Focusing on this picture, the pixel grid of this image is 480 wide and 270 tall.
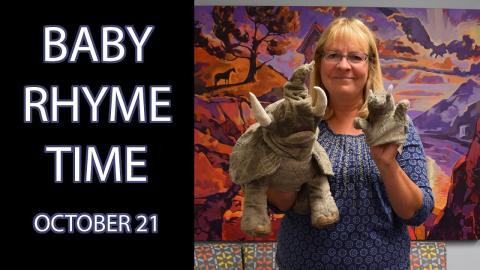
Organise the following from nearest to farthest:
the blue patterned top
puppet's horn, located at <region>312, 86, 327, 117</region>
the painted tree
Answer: puppet's horn, located at <region>312, 86, 327, 117</region>
the blue patterned top
the painted tree

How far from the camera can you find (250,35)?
3117 mm

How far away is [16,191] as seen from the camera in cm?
88

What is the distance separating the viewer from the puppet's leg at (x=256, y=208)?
139 cm

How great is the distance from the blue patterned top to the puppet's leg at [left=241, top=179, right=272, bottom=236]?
3.0 inches

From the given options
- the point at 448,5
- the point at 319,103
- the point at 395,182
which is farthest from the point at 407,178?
the point at 448,5

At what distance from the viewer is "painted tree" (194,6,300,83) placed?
3.11 m

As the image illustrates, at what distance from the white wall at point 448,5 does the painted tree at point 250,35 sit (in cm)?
4

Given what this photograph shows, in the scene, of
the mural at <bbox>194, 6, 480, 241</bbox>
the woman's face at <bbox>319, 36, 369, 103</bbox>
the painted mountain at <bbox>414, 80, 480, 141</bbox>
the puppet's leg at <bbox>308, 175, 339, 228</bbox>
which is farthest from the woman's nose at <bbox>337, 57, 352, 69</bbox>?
the painted mountain at <bbox>414, 80, 480, 141</bbox>

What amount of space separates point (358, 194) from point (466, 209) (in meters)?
1.96

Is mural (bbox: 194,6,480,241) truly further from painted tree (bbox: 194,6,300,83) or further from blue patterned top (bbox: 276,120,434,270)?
blue patterned top (bbox: 276,120,434,270)

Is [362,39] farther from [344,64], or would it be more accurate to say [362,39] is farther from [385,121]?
[385,121]

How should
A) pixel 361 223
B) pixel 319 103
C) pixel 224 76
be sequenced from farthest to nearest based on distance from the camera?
1. pixel 224 76
2. pixel 361 223
3. pixel 319 103

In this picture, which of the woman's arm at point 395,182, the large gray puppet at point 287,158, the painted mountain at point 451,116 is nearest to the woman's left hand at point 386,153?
the woman's arm at point 395,182

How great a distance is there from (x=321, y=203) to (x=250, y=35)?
6.11 ft
